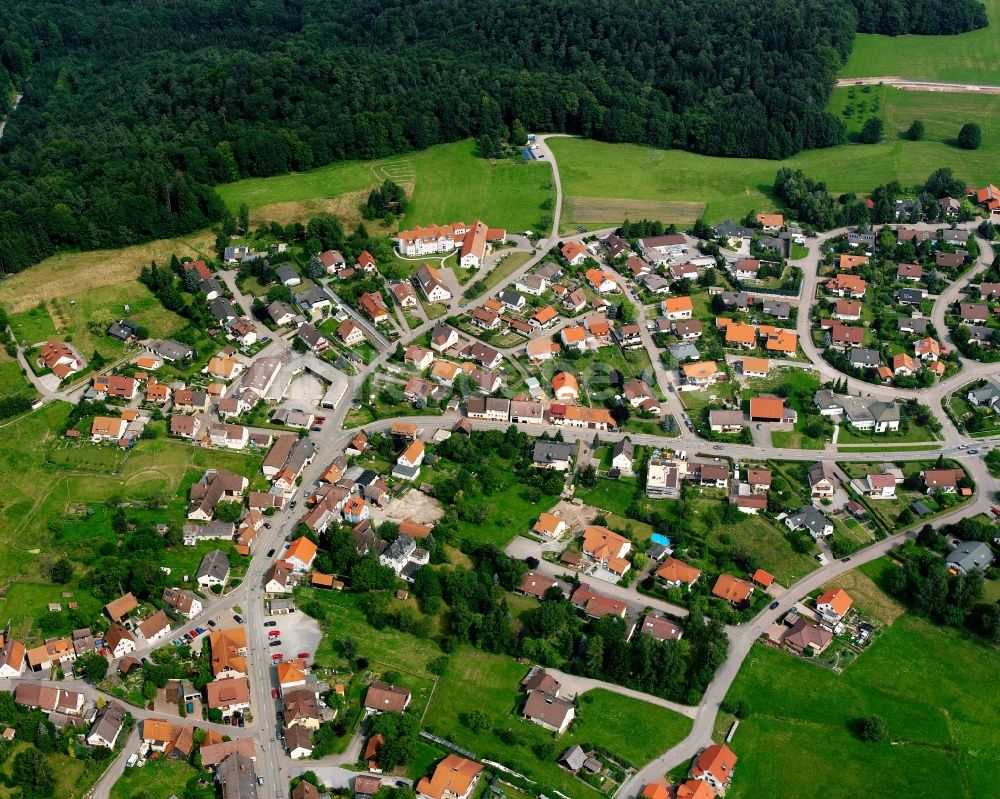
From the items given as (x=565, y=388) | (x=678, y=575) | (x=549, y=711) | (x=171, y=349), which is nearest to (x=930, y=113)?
(x=565, y=388)

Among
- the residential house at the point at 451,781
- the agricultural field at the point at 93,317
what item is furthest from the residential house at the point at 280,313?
the residential house at the point at 451,781

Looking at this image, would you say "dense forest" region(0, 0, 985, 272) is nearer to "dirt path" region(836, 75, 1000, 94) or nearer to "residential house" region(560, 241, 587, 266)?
"dirt path" region(836, 75, 1000, 94)

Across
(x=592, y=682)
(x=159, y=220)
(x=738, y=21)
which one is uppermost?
(x=738, y=21)

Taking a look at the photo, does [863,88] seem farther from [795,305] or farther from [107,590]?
[107,590]

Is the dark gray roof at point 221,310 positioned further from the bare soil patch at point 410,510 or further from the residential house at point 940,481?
the residential house at point 940,481

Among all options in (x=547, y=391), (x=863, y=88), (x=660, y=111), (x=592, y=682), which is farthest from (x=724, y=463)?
(x=863, y=88)

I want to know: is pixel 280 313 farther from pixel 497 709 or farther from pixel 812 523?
pixel 812 523
